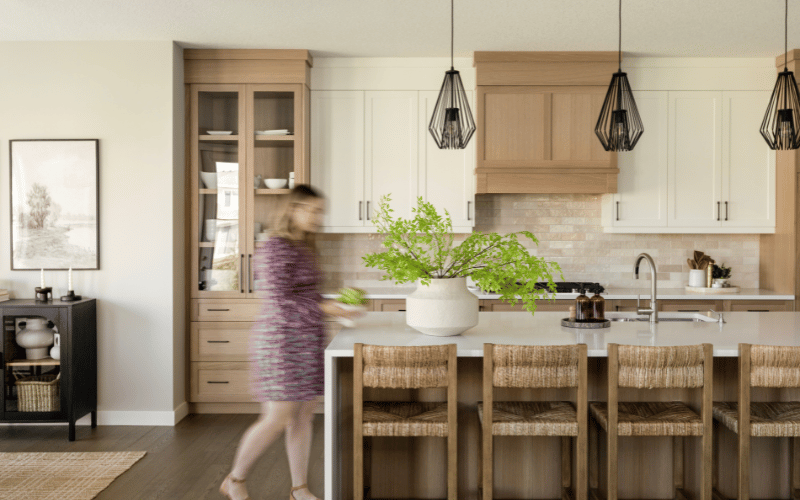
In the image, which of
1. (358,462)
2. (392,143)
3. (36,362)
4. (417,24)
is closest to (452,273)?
(358,462)

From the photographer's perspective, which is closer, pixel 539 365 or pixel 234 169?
pixel 539 365

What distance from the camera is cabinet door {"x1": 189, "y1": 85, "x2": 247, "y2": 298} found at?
4414 millimetres

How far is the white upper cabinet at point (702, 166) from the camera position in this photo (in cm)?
457

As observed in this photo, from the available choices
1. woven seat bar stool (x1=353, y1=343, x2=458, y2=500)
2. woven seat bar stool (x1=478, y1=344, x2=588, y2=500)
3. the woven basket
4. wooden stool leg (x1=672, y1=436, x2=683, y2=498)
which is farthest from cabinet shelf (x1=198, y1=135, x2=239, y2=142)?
wooden stool leg (x1=672, y1=436, x2=683, y2=498)

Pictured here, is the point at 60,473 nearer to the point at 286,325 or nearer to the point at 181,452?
the point at 181,452

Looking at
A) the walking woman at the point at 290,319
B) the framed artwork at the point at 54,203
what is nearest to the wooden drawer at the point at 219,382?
the framed artwork at the point at 54,203

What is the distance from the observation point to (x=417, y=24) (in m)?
3.91

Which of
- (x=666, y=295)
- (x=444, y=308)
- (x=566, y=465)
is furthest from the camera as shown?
(x=666, y=295)

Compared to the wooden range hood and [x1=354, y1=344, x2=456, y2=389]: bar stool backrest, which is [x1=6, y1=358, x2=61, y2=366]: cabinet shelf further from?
the wooden range hood

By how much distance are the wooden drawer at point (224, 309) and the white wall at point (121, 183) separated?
28 centimetres

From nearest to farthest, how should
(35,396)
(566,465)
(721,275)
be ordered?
(566,465), (35,396), (721,275)

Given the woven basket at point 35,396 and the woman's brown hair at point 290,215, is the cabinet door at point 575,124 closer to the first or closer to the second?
the woman's brown hair at point 290,215

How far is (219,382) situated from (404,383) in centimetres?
255

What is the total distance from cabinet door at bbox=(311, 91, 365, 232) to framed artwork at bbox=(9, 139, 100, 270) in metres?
1.52
